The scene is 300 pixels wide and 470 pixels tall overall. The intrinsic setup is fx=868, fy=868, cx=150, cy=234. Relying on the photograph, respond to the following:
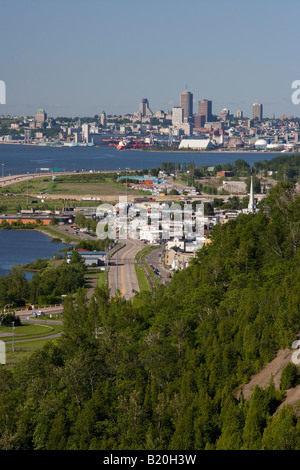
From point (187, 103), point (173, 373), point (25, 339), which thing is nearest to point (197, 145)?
point (187, 103)

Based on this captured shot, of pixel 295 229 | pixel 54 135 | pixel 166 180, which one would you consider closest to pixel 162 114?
pixel 54 135

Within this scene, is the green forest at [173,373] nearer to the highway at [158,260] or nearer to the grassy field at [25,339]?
the grassy field at [25,339]

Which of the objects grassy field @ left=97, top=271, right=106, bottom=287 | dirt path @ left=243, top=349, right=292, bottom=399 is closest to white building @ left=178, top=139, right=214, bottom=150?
grassy field @ left=97, top=271, right=106, bottom=287

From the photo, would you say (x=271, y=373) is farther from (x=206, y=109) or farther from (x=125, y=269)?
(x=206, y=109)

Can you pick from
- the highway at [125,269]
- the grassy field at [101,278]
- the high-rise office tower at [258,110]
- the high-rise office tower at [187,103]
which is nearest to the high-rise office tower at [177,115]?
the high-rise office tower at [187,103]

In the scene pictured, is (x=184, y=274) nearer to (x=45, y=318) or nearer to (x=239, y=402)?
(x=45, y=318)
